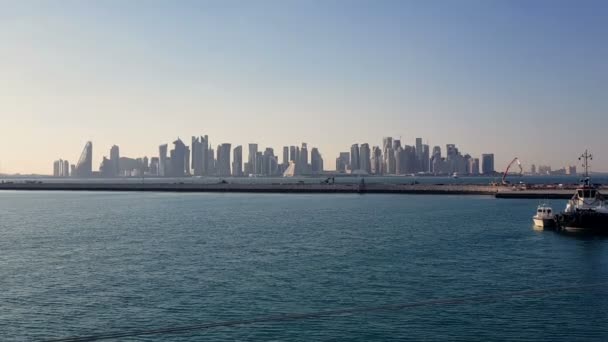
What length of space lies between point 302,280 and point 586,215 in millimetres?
37953

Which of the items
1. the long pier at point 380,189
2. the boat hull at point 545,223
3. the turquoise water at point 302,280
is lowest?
the turquoise water at point 302,280

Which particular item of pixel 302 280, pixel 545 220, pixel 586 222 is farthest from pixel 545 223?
pixel 302 280

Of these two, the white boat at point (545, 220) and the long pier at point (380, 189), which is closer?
the white boat at point (545, 220)

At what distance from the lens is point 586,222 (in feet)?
196

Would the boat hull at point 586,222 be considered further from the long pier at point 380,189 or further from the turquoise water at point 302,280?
the long pier at point 380,189

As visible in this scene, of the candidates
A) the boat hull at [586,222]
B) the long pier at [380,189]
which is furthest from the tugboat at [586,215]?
the long pier at [380,189]

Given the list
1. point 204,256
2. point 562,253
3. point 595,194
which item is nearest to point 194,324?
point 204,256

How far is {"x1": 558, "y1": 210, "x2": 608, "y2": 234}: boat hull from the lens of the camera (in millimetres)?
59406

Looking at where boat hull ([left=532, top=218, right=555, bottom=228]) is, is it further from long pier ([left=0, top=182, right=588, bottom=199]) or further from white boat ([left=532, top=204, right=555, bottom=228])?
long pier ([left=0, top=182, right=588, bottom=199])

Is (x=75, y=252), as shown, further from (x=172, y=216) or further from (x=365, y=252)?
(x=172, y=216)

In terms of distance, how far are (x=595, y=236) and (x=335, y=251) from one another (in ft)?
89.9

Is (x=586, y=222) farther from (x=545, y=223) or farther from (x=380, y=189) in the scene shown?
(x=380, y=189)

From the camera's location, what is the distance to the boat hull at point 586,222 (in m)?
59.4

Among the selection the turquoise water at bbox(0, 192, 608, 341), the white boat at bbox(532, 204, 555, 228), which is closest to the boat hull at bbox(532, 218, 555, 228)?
the white boat at bbox(532, 204, 555, 228)
